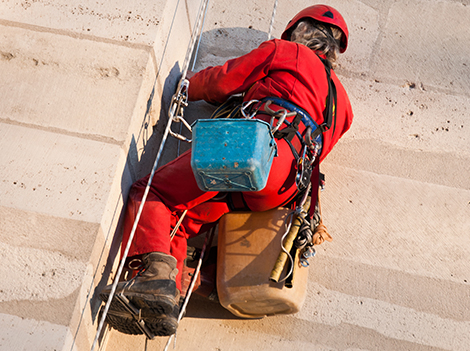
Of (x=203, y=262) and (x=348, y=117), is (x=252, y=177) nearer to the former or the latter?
(x=203, y=262)

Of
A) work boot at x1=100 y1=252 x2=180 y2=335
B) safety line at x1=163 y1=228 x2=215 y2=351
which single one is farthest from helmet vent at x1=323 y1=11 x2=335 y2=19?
work boot at x1=100 y1=252 x2=180 y2=335

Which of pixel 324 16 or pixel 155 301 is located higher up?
pixel 324 16

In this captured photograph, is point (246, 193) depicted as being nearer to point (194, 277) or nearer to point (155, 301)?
point (194, 277)

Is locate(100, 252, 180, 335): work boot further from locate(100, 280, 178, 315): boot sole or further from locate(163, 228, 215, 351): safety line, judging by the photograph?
locate(163, 228, 215, 351): safety line

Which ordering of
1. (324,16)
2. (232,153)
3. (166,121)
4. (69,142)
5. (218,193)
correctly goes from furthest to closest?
(166,121)
(324,16)
(218,193)
(69,142)
(232,153)

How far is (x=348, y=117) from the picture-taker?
295cm

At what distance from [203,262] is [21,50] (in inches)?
60.8

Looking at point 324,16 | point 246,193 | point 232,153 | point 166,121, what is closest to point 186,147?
point 166,121

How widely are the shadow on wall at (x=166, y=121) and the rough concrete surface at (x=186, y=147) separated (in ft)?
0.03

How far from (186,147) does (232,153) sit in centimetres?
105

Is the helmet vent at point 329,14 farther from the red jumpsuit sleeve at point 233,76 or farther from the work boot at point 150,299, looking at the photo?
the work boot at point 150,299

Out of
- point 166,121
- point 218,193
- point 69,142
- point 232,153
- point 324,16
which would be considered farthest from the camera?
point 166,121

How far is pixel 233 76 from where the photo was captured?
2.69 metres

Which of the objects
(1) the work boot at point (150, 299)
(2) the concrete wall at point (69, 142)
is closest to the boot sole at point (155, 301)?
(1) the work boot at point (150, 299)
